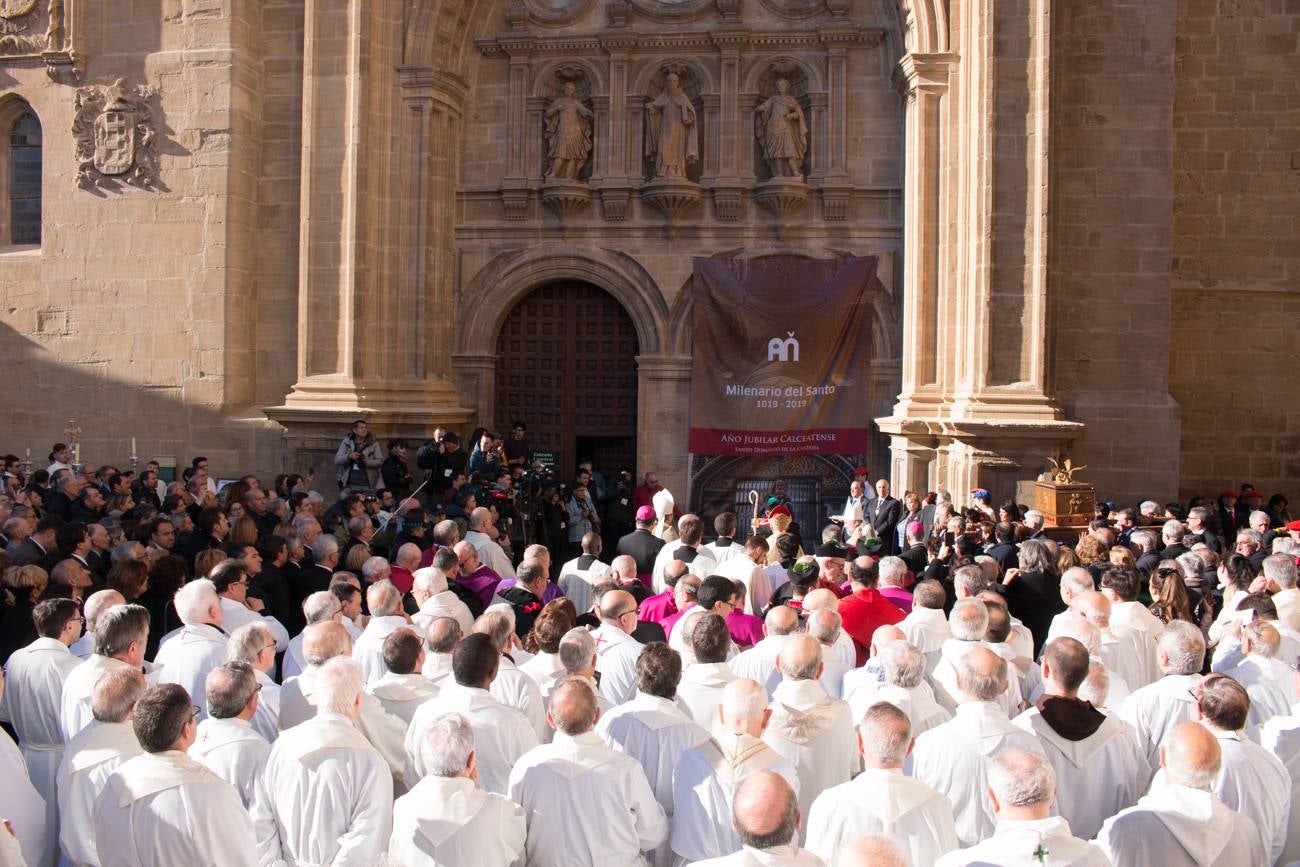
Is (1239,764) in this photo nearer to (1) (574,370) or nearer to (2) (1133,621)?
(2) (1133,621)

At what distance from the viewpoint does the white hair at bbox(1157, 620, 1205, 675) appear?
18.2ft

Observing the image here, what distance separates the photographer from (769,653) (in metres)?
6.27

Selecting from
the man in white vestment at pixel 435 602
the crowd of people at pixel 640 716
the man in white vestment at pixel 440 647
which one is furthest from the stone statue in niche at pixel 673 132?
the man in white vestment at pixel 440 647

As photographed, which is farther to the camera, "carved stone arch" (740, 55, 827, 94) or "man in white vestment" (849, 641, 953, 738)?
"carved stone arch" (740, 55, 827, 94)

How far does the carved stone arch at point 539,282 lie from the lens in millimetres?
16812

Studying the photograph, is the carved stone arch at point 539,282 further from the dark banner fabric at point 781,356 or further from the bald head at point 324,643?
the bald head at point 324,643

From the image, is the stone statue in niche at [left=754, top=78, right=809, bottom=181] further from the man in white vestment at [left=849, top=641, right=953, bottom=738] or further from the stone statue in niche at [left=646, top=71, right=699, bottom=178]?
the man in white vestment at [left=849, top=641, right=953, bottom=738]

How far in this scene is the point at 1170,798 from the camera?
408 cm

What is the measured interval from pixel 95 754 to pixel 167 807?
0.76m

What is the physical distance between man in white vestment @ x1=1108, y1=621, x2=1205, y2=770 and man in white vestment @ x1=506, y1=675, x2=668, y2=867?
2.46 metres

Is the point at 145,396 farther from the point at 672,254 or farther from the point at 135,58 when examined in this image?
the point at 672,254

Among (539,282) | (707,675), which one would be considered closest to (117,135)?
(539,282)

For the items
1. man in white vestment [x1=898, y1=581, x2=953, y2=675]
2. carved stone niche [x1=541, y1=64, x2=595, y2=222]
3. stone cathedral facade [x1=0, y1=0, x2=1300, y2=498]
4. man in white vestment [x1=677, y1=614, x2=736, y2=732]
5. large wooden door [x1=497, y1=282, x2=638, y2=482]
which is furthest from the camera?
large wooden door [x1=497, y1=282, x2=638, y2=482]

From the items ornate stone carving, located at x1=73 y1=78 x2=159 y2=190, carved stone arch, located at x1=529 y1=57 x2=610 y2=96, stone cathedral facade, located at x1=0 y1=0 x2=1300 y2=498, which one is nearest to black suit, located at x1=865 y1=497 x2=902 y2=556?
stone cathedral facade, located at x1=0 y1=0 x2=1300 y2=498
